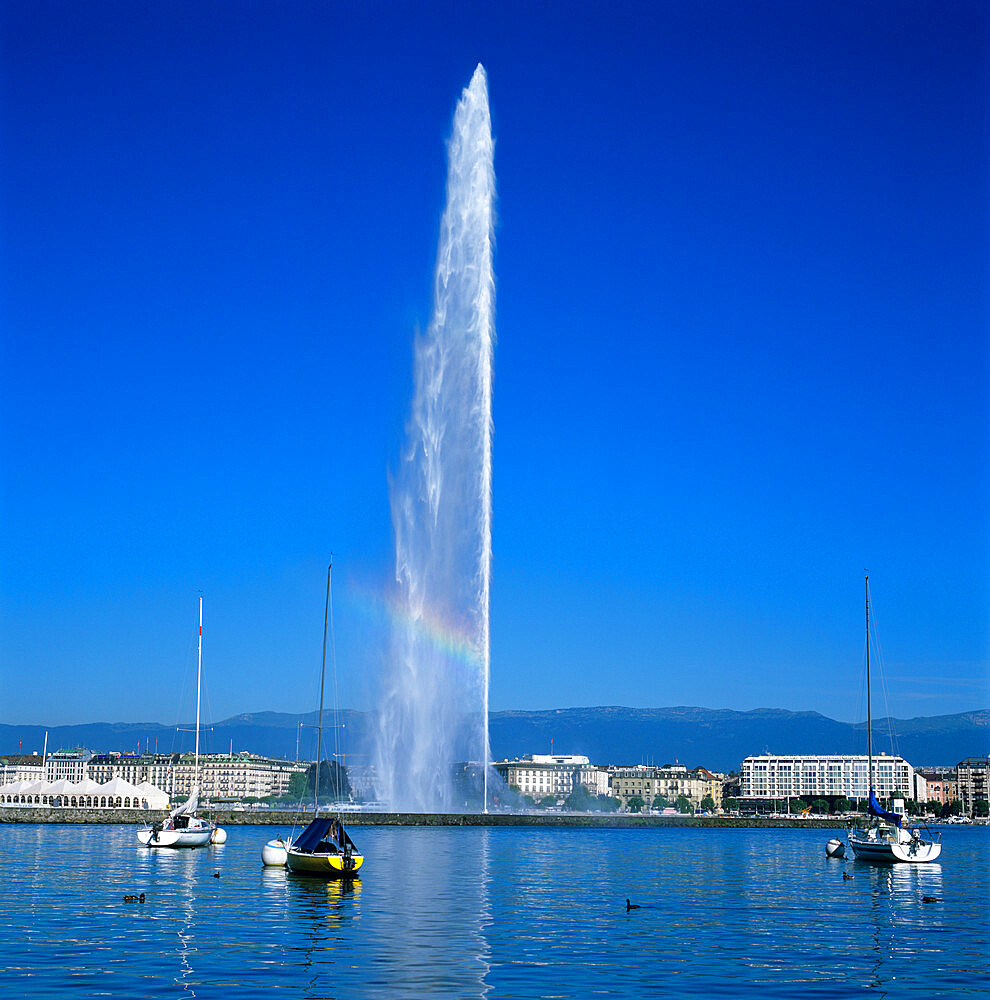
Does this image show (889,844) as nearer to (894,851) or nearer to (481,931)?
(894,851)

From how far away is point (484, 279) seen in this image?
67938 millimetres

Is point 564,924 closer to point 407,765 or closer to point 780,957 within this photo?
point 780,957

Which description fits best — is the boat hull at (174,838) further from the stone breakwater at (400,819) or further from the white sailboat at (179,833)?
the stone breakwater at (400,819)

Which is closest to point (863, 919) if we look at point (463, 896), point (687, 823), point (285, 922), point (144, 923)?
point (463, 896)

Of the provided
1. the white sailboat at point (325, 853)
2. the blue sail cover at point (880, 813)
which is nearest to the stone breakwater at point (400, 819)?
the blue sail cover at point (880, 813)

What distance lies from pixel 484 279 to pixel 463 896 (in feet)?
129

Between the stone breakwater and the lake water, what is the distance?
32.9 m

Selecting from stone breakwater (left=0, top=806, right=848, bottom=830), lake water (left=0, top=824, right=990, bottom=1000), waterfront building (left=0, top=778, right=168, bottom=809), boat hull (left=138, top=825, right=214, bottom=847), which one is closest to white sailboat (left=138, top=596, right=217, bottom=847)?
boat hull (left=138, top=825, right=214, bottom=847)

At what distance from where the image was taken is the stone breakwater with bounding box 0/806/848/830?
84.9 m

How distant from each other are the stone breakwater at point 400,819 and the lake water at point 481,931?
32.9 metres

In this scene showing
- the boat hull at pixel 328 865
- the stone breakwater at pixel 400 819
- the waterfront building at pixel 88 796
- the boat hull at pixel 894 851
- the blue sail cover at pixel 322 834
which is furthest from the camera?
the waterfront building at pixel 88 796

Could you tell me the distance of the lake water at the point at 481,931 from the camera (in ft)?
69.2

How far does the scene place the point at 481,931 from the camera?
27844mm

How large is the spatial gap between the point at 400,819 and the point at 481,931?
57.9 metres
